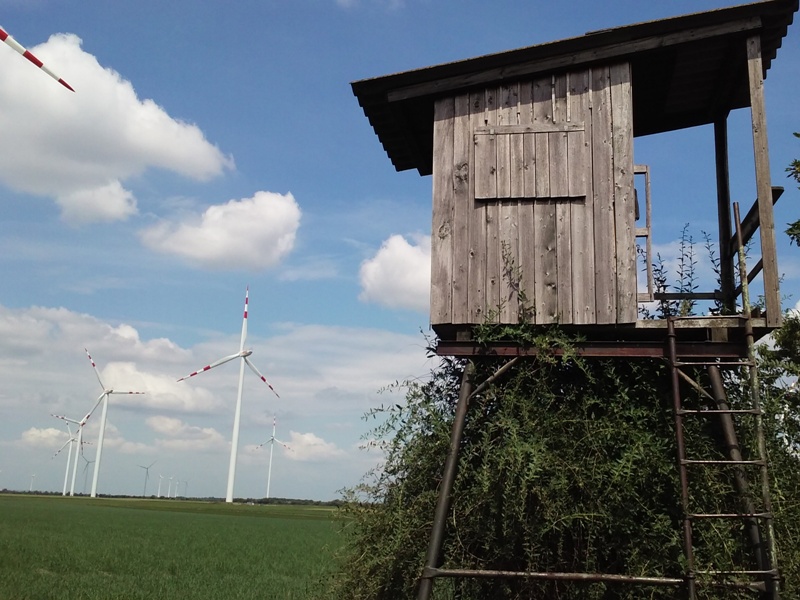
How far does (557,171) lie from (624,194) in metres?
0.85

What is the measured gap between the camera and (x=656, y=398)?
953cm

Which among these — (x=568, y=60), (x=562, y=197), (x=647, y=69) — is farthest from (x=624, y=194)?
(x=647, y=69)

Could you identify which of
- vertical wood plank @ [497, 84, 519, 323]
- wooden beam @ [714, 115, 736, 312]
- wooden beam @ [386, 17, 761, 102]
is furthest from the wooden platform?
wooden beam @ [386, 17, 761, 102]

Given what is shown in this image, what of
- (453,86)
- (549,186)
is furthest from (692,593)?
(453,86)

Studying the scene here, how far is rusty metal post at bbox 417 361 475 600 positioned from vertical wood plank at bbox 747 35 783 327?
11.2 feet

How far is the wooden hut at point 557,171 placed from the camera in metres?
9.55

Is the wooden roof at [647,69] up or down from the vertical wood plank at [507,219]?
up

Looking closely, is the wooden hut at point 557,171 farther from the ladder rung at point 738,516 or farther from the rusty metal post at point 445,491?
the ladder rung at point 738,516

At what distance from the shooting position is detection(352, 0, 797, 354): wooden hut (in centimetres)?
955

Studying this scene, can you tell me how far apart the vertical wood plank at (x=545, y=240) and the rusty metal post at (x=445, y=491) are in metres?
1.11

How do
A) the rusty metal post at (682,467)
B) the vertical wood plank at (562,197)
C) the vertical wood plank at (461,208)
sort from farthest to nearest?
the vertical wood plank at (461,208) → the vertical wood plank at (562,197) → the rusty metal post at (682,467)

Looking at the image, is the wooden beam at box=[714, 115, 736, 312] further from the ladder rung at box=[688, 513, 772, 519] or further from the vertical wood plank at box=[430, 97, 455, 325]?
the vertical wood plank at box=[430, 97, 455, 325]

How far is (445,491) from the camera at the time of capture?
926 cm

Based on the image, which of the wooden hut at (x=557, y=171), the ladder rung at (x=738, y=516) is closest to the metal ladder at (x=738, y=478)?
the ladder rung at (x=738, y=516)
